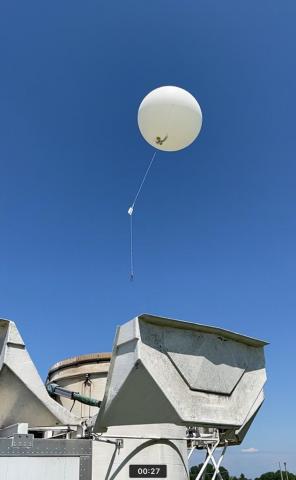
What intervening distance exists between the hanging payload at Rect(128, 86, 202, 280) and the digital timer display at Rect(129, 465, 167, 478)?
21.5ft

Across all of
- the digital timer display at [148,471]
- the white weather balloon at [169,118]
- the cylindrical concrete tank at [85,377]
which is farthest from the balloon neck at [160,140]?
the cylindrical concrete tank at [85,377]

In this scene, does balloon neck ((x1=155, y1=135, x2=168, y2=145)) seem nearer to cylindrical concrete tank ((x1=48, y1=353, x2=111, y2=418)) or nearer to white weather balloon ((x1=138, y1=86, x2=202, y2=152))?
white weather balloon ((x1=138, y1=86, x2=202, y2=152))

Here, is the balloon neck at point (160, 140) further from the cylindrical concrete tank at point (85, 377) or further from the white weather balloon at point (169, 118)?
the cylindrical concrete tank at point (85, 377)

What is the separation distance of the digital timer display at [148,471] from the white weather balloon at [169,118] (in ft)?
21.5

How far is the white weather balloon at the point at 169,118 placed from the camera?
30.3 feet

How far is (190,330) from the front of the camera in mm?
8391

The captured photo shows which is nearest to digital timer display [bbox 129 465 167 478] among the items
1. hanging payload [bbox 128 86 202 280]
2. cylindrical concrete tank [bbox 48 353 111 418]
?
cylindrical concrete tank [bbox 48 353 111 418]

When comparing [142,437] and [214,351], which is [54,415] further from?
[214,351]

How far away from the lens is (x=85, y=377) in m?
14.5

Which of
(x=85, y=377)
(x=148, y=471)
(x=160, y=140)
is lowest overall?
(x=148, y=471)

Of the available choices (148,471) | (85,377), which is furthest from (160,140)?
(85,377)

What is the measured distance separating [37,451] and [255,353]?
14.8 ft

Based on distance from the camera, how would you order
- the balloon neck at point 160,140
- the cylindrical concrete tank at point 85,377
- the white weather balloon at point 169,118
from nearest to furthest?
the white weather balloon at point 169,118 → the balloon neck at point 160,140 → the cylindrical concrete tank at point 85,377

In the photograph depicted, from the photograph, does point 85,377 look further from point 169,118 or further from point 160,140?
point 169,118
